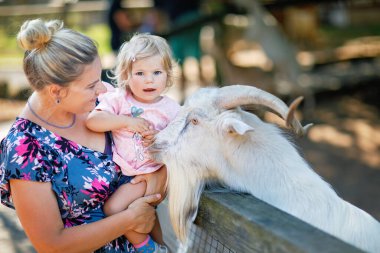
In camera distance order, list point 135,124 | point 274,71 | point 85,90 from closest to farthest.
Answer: point 85,90 < point 135,124 < point 274,71

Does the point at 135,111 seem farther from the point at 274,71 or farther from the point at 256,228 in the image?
the point at 274,71

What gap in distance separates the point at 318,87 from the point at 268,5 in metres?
1.56

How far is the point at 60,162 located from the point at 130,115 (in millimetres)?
344

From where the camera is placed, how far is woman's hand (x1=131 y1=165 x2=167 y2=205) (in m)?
2.21

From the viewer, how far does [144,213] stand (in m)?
2.14

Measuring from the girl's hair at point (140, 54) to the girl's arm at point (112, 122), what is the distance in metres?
0.15

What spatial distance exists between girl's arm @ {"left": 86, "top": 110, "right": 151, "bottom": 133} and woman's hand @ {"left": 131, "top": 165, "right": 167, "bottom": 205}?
18 cm

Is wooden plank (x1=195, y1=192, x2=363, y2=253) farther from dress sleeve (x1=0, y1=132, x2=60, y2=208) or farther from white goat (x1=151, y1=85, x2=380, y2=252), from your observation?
dress sleeve (x1=0, y1=132, x2=60, y2=208)

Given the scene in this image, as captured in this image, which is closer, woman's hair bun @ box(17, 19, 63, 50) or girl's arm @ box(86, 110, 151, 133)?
woman's hair bun @ box(17, 19, 63, 50)

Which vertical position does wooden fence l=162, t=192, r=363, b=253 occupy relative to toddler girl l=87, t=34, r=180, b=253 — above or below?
below

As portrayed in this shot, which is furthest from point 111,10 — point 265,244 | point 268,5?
point 265,244

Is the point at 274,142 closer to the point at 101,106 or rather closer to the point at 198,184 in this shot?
the point at 198,184

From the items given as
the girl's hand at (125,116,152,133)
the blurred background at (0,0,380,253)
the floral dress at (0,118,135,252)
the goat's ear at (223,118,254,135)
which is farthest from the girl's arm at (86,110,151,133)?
the blurred background at (0,0,380,253)

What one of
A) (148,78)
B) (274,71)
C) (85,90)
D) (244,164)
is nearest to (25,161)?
(85,90)
